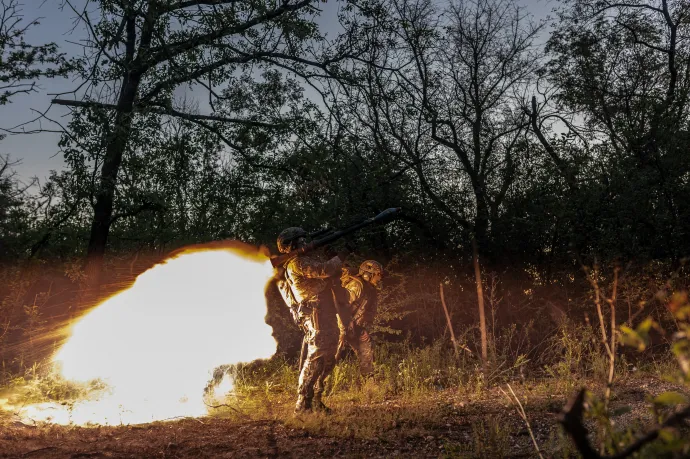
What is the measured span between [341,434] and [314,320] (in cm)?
160

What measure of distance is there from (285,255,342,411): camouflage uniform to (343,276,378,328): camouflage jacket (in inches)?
41.9

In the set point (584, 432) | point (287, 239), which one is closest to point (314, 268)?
point (287, 239)

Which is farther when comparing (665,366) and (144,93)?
(144,93)

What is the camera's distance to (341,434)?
725cm

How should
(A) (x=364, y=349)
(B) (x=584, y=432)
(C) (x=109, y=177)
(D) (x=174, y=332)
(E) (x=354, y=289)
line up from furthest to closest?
(C) (x=109, y=177), (A) (x=364, y=349), (D) (x=174, y=332), (E) (x=354, y=289), (B) (x=584, y=432)

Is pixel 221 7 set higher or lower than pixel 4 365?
higher

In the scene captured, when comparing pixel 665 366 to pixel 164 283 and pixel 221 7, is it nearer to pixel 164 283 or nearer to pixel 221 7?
pixel 164 283

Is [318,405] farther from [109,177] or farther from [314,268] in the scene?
[109,177]

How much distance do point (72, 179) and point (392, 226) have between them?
6.30 m

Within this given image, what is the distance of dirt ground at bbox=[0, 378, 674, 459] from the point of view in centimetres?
655

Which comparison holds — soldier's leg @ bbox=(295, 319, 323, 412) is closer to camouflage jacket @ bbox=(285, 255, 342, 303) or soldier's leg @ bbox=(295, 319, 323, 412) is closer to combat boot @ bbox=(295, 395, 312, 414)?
combat boot @ bbox=(295, 395, 312, 414)

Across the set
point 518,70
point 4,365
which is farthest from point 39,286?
point 518,70

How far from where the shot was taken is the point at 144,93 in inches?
520

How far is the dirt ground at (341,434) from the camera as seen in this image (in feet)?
21.5
